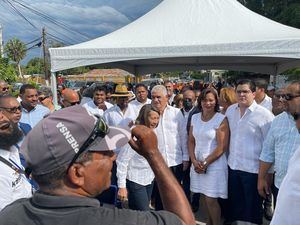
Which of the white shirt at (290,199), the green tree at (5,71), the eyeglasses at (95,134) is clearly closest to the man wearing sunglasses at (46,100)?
the eyeglasses at (95,134)

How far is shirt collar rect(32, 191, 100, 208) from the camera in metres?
1.04

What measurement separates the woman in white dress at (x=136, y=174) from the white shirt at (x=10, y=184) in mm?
1343

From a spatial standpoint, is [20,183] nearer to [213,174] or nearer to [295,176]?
[295,176]

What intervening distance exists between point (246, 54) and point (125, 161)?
3.17 m

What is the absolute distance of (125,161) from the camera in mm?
3645

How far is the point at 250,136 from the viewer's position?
3.71 metres

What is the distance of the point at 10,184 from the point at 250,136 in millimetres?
2429

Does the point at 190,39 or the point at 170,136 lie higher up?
the point at 190,39

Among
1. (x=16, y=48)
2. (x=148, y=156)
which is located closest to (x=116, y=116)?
(x=148, y=156)

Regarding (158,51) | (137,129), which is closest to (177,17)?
(158,51)

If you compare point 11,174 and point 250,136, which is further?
point 250,136

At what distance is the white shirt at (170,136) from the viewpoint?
13.3 feet

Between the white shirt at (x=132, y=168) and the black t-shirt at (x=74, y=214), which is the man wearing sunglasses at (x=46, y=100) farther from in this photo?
the black t-shirt at (x=74, y=214)

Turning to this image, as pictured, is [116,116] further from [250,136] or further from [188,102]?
[250,136]
